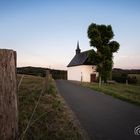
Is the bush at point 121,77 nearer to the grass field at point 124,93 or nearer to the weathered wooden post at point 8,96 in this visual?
the grass field at point 124,93

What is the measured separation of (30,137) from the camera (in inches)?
214

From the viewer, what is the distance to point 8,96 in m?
2.66

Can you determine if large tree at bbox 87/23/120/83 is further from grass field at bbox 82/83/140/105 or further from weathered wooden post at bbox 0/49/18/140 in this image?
weathered wooden post at bbox 0/49/18/140

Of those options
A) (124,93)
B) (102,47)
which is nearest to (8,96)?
(124,93)

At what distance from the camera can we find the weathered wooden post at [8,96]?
2.61 metres

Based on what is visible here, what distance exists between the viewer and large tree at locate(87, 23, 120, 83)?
121ft

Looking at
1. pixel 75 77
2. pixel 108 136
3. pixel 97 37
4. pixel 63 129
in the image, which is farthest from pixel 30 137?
pixel 75 77

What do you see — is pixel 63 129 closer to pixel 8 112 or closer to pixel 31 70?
pixel 8 112

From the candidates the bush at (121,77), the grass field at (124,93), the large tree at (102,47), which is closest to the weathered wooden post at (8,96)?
the grass field at (124,93)

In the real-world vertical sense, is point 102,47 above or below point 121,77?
above

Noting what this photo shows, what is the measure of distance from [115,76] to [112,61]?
42.3 ft

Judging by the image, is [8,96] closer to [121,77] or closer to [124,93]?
[124,93]

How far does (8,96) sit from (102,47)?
117 feet

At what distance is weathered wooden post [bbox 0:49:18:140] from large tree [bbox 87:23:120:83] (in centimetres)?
3459
